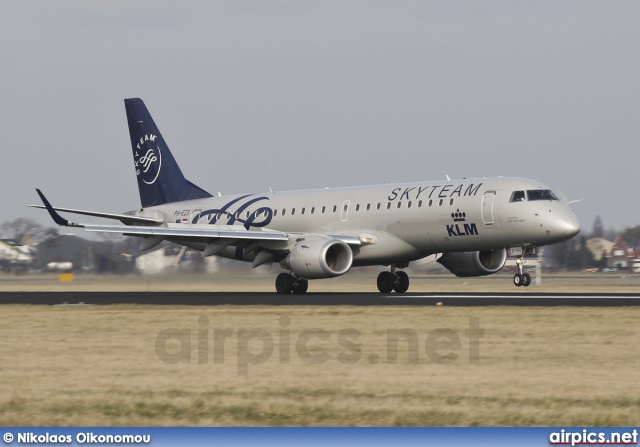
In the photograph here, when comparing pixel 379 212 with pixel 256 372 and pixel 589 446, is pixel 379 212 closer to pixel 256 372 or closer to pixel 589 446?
pixel 256 372

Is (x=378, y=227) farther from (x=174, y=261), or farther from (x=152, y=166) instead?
(x=174, y=261)

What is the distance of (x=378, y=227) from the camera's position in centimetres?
3744

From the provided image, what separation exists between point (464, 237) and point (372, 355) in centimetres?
1820

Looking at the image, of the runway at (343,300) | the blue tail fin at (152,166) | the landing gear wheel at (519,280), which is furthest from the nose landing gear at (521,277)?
the blue tail fin at (152,166)

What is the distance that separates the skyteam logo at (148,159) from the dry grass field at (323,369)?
2084cm

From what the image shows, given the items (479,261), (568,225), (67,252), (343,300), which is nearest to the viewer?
(343,300)

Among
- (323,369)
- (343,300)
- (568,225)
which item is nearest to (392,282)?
A: (568,225)

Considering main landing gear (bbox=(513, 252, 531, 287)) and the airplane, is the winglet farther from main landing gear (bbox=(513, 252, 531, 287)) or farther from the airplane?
main landing gear (bbox=(513, 252, 531, 287))

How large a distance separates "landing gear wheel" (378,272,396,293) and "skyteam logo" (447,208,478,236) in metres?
4.39

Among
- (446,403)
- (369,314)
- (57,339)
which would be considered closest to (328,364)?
(446,403)

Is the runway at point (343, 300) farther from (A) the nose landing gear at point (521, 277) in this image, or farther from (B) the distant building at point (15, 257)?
(B) the distant building at point (15, 257)

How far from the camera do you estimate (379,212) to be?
123 feet

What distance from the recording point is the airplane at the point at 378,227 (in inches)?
1368

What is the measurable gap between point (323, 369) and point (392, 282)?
75.9ft
